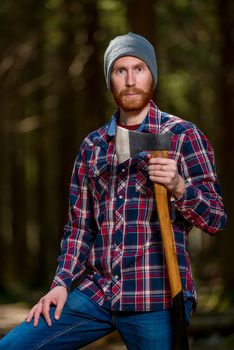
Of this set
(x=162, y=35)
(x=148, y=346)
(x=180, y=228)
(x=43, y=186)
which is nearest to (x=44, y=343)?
(x=148, y=346)

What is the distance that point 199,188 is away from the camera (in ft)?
11.5

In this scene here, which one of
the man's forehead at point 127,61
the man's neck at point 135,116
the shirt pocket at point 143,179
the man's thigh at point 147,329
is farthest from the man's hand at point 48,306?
the man's forehead at point 127,61

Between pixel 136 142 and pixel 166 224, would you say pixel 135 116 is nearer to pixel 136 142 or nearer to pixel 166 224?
pixel 136 142

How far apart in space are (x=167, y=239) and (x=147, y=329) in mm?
402

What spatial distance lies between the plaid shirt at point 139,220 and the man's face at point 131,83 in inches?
3.8

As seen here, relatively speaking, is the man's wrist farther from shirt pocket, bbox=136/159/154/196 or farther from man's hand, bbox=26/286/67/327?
man's hand, bbox=26/286/67/327

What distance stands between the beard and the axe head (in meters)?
0.24

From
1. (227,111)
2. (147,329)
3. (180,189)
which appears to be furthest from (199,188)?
(227,111)

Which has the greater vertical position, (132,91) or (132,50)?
(132,50)

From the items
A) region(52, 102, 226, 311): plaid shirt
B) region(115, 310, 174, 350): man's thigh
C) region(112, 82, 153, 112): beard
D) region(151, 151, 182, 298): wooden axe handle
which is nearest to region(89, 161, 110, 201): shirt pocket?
region(52, 102, 226, 311): plaid shirt

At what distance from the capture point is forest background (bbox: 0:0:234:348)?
14.0m

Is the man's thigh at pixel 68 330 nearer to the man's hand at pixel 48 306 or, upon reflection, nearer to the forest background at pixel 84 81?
the man's hand at pixel 48 306

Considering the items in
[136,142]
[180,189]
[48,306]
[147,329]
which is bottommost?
[147,329]

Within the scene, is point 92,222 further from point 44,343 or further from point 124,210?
point 44,343
